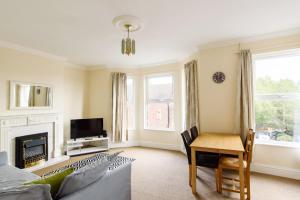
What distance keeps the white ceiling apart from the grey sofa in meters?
2.00

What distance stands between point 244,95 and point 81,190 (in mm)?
3069

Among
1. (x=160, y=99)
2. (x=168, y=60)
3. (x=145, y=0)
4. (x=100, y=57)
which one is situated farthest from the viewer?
(x=160, y=99)

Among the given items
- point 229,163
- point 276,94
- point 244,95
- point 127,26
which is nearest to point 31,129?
point 127,26

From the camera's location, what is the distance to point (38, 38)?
10.1 ft

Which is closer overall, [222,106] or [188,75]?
[222,106]

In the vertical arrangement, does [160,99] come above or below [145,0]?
below

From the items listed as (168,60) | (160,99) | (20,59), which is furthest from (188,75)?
(20,59)

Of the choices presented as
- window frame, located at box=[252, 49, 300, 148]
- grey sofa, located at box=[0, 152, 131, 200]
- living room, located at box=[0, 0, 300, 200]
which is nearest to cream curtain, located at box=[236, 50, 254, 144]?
living room, located at box=[0, 0, 300, 200]

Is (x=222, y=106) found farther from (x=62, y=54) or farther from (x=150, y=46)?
(x=62, y=54)

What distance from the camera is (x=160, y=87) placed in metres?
5.04

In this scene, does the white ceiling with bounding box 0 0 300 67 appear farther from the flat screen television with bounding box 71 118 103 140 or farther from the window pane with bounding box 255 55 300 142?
the flat screen television with bounding box 71 118 103 140

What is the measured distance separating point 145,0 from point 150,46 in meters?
1.59

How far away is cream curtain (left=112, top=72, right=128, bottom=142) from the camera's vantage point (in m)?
4.99

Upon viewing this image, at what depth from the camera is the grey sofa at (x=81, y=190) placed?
3.59 feet
